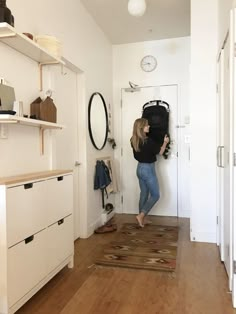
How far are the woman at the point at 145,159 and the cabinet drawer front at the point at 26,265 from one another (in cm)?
210

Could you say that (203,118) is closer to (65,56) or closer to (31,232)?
(65,56)

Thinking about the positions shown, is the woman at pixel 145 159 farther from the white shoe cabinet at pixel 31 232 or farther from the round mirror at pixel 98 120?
the white shoe cabinet at pixel 31 232

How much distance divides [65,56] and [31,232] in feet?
6.41

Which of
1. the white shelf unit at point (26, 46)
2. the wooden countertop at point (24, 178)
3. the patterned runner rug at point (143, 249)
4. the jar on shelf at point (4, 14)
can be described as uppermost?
the jar on shelf at point (4, 14)

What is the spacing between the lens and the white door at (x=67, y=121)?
3101mm

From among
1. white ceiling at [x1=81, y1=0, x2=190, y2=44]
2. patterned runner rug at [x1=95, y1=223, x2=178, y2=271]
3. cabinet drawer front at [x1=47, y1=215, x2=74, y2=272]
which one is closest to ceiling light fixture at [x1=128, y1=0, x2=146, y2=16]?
white ceiling at [x1=81, y1=0, x2=190, y2=44]

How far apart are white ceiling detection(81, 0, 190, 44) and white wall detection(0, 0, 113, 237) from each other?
5.6 inches

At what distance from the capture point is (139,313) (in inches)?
77.9

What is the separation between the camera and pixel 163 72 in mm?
4699

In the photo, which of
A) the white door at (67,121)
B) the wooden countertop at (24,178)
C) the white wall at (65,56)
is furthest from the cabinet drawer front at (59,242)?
the white door at (67,121)

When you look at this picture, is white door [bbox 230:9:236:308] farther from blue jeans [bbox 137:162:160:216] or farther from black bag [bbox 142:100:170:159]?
black bag [bbox 142:100:170:159]

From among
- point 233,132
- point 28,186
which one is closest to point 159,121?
point 233,132

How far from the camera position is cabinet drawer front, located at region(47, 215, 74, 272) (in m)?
2.31

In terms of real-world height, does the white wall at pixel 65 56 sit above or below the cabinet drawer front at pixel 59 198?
above
